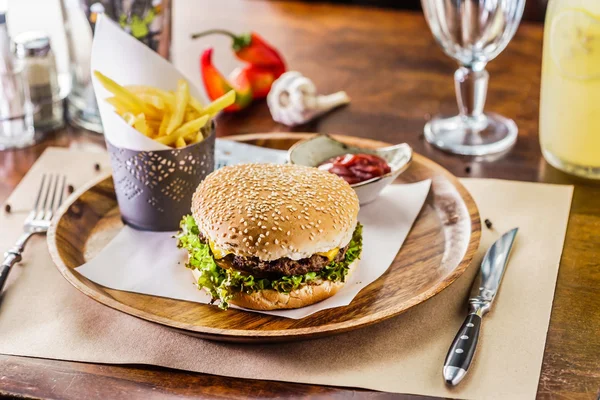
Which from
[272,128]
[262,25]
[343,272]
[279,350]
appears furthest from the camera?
[262,25]

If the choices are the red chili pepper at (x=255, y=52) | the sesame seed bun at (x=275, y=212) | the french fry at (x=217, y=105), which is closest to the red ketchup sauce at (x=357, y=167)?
the sesame seed bun at (x=275, y=212)

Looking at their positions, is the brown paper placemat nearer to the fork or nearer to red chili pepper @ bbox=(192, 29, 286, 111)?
the fork

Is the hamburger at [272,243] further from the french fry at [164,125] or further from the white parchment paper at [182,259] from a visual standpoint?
the french fry at [164,125]

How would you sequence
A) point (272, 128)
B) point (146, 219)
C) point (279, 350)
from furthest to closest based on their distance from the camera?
point (272, 128) < point (146, 219) < point (279, 350)

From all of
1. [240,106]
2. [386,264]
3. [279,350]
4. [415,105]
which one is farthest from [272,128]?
[279,350]

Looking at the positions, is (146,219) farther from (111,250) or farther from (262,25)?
(262,25)

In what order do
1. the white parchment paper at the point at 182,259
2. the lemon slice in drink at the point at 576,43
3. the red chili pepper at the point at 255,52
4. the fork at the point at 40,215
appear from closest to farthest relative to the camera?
1. the white parchment paper at the point at 182,259
2. the fork at the point at 40,215
3. the lemon slice in drink at the point at 576,43
4. the red chili pepper at the point at 255,52
